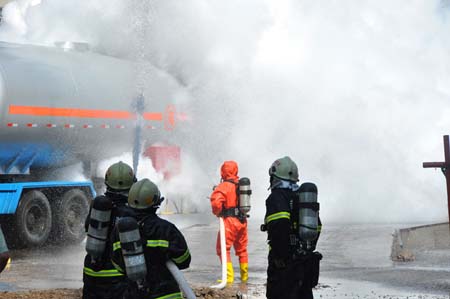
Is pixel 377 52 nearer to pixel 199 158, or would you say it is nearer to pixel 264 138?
pixel 264 138

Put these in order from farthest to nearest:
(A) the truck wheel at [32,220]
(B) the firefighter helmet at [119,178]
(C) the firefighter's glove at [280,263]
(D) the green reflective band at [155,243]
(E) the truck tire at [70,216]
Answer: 1. (E) the truck tire at [70,216]
2. (A) the truck wheel at [32,220]
3. (C) the firefighter's glove at [280,263]
4. (B) the firefighter helmet at [119,178]
5. (D) the green reflective band at [155,243]

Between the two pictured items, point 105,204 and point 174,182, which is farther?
point 174,182

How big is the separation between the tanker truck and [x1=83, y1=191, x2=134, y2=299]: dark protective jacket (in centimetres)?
822

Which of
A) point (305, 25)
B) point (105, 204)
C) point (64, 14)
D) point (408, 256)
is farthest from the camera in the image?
point (305, 25)

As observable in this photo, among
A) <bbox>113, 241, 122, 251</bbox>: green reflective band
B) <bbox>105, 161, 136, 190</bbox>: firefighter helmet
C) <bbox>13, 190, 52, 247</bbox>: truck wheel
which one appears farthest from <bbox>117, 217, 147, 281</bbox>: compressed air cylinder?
<bbox>13, 190, 52, 247</bbox>: truck wheel

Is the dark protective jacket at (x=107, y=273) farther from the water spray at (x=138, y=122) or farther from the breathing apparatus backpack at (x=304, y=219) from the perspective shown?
the water spray at (x=138, y=122)

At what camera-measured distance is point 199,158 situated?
19.3 meters

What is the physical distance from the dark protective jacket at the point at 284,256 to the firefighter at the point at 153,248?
1.20m

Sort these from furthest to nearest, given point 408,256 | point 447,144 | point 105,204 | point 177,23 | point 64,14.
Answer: point 177,23, point 64,14, point 408,256, point 447,144, point 105,204

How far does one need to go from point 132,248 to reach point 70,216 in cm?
1089

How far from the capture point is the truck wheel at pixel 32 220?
47.3ft

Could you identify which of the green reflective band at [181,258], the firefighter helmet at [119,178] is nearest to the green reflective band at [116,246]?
the green reflective band at [181,258]

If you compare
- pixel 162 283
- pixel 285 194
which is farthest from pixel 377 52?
pixel 162 283

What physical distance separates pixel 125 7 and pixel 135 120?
11.0 ft
